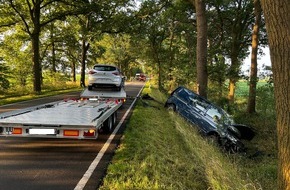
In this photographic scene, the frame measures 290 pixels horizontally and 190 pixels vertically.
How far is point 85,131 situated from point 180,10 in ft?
63.5

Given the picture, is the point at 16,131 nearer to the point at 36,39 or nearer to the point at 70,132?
the point at 70,132

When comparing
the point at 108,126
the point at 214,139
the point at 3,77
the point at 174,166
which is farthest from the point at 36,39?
the point at 174,166

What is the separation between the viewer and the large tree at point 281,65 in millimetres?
3566

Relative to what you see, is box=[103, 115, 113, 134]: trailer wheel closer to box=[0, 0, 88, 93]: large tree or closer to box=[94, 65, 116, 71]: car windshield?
box=[94, 65, 116, 71]: car windshield

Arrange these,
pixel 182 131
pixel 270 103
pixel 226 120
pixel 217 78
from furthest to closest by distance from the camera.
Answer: pixel 217 78
pixel 270 103
pixel 226 120
pixel 182 131

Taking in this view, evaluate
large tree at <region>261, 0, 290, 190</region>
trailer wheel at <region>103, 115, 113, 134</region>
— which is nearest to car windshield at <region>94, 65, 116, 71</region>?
trailer wheel at <region>103, 115, 113, 134</region>

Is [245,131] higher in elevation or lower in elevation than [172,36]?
lower

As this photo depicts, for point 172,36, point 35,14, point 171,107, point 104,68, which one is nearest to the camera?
point 171,107

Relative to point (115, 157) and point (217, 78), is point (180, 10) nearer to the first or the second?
point (217, 78)

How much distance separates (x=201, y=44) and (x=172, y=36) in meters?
18.8

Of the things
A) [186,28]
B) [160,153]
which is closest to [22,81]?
[186,28]

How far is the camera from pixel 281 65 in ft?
12.0

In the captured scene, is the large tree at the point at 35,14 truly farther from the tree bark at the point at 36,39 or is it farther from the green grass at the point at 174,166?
the green grass at the point at 174,166

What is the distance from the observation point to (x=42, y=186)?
4.62 meters
